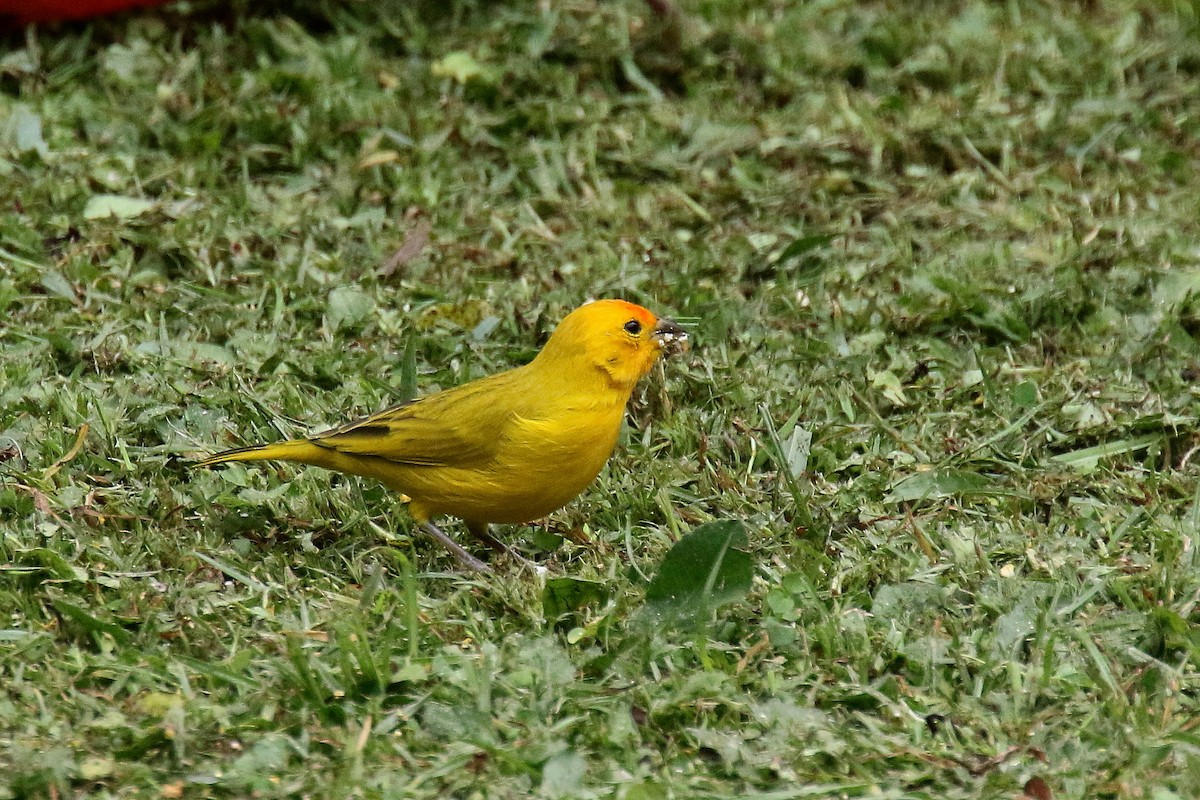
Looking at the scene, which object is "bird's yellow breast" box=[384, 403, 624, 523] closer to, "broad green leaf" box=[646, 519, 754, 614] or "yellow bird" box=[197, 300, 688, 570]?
"yellow bird" box=[197, 300, 688, 570]

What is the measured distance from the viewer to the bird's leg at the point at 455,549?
16.0 feet

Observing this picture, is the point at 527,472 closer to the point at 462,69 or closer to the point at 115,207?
the point at 115,207

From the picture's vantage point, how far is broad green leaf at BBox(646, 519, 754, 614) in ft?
14.6

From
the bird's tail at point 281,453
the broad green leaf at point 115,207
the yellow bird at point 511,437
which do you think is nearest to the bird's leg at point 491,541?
the yellow bird at point 511,437

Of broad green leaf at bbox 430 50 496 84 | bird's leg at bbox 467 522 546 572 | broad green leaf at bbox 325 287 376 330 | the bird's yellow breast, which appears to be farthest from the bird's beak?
broad green leaf at bbox 430 50 496 84

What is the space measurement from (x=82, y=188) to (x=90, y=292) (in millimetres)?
744

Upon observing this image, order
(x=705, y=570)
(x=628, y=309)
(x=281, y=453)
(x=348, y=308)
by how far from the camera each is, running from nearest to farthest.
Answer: (x=705, y=570) < (x=281, y=453) < (x=628, y=309) < (x=348, y=308)

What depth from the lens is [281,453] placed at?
4914 millimetres

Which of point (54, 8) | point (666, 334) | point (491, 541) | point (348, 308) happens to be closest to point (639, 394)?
point (666, 334)

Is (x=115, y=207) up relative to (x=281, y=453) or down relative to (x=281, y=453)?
up

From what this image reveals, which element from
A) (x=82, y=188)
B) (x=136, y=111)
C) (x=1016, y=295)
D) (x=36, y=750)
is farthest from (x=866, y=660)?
(x=136, y=111)

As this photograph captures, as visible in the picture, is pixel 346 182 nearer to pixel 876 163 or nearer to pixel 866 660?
pixel 876 163

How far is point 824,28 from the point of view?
328 inches

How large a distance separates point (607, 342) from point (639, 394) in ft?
2.70
